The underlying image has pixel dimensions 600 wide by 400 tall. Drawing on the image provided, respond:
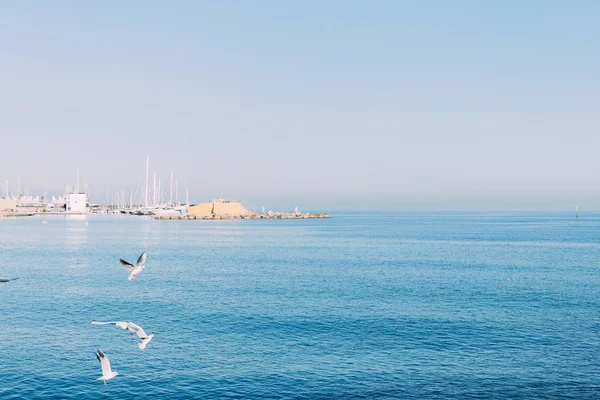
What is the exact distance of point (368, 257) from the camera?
107 meters

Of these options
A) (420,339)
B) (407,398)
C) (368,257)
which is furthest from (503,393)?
(368,257)

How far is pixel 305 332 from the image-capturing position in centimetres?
4450

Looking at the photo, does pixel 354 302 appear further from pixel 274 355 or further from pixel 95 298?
pixel 95 298

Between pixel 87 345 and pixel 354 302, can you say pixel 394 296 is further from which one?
pixel 87 345

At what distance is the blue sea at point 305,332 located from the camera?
33188 mm

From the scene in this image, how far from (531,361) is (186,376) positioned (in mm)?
23242

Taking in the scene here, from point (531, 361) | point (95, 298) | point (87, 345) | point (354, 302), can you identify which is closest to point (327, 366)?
point (531, 361)

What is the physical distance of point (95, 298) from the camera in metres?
59.7

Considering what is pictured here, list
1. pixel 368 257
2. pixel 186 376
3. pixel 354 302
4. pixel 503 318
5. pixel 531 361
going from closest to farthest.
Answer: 1. pixel 186 376
2. pixel 531 361
3. pixel 503 318
4. pixel 354 302
5. pixel 368 257

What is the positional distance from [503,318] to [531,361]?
13186 millimetres

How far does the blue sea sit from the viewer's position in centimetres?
3319

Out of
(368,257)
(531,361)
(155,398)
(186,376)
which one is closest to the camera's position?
(155,398)

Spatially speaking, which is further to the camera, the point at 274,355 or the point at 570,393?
the point at 274,355

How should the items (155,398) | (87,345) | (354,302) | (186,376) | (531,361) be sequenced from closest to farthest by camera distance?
(155,398)
(186,376)
(531,361)
(87,345)
(354,302)
